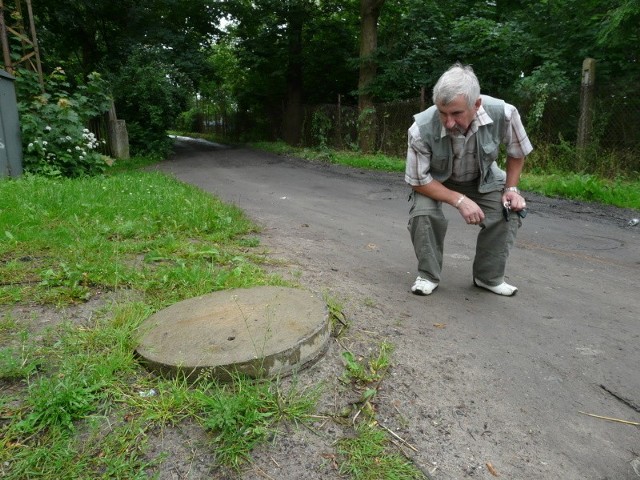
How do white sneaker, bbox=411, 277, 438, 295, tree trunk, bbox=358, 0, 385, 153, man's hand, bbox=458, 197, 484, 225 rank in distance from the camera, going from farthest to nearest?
tree trunk, bbox=358, 0, 385, 153
white sneaker, bbox=411, 277, 438, 295
man's hand, bbox=458, 197, 484, 225

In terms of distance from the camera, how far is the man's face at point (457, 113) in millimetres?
2682

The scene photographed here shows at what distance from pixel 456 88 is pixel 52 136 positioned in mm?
7611

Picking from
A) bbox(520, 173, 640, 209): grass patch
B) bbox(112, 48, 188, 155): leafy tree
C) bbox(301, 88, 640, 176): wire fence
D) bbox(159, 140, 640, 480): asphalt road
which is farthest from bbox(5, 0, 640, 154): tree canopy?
bbox(159, 140, 640, 480): asphalt road

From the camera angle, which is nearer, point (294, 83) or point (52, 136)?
point (52, 136)

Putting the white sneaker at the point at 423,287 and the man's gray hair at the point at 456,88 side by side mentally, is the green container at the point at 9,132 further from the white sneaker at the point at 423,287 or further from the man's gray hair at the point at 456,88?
the man's gray hair at the point at 456,88

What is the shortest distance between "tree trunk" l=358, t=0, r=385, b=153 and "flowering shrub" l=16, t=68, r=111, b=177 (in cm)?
748

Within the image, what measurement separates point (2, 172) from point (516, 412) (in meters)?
7.83

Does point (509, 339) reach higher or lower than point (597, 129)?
lower

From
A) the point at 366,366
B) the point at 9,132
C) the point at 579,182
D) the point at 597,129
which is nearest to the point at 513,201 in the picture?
the point at 366,366

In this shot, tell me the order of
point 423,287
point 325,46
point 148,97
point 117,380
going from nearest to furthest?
point 117,380 → point 423,287 → point 148,97 → point 325,46

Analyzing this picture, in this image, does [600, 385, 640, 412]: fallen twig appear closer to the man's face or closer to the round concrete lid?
the round concrete lid

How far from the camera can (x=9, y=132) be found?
7418mm

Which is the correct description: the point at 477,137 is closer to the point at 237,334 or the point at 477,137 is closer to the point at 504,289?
the point at 504,289

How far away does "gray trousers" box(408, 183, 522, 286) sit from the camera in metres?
3.18
